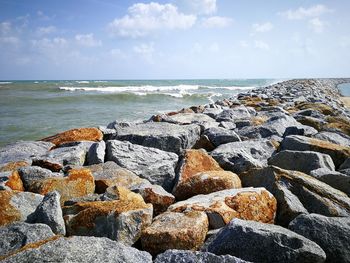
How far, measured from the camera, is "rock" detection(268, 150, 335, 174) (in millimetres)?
4086

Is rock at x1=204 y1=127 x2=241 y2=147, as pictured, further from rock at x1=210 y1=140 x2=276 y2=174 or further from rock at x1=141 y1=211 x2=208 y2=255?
rock at x1=141 y1=211 x2=208 y2=255

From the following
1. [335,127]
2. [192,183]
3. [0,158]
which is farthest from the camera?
[335,127]

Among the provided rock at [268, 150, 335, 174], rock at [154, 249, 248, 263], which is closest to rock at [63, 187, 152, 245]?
rock at [154, 249, 248, 263]

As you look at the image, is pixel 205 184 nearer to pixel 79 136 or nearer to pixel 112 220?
pixel 112 220

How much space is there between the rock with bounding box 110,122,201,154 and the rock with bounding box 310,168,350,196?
2.10 metres

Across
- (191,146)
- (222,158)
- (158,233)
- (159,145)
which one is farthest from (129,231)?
(191,146)

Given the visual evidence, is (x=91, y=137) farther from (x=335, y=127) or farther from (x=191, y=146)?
Result: (x=335, y=127)

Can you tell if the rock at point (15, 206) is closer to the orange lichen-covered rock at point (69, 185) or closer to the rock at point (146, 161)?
the orange lichen-covered rock at point (69, 185)

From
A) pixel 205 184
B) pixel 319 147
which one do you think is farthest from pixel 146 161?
pixel 319 147

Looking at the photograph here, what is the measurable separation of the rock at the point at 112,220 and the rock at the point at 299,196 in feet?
4.11

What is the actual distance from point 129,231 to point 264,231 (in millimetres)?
1009

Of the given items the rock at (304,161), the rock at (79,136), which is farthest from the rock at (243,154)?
the rock at (79,136)

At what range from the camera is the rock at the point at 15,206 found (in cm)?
275

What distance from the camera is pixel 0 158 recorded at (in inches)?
192
